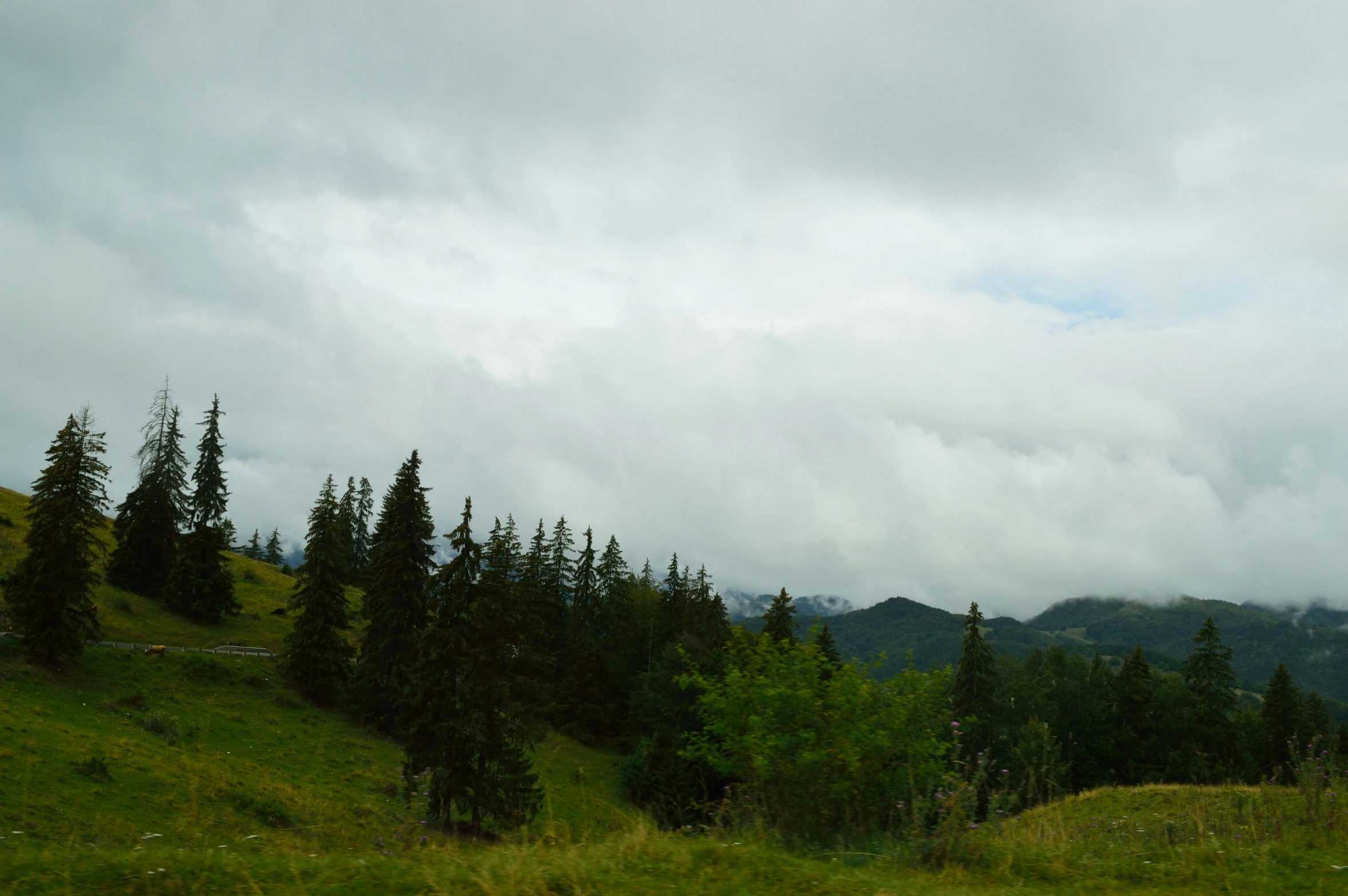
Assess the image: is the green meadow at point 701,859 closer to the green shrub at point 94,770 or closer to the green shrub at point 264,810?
the green shrub at point 264,810

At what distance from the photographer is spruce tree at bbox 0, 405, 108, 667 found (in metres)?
38.1

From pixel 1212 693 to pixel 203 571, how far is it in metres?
83.7

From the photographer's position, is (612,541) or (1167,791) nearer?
(1167,791)

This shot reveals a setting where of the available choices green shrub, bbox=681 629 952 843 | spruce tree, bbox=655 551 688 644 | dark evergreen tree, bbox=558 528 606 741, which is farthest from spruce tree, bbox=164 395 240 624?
green shrub, bbox=681 629 952 843

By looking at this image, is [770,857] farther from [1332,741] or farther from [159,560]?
[159,560]

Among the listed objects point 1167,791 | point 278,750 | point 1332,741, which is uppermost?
point 1332,741

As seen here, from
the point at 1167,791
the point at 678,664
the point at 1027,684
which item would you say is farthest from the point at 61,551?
the point at 1027,684

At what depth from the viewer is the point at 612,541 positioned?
83062 millimetres

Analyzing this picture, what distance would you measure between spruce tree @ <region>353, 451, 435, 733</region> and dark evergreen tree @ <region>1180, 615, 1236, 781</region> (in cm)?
6594

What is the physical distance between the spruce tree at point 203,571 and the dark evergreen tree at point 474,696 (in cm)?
3373

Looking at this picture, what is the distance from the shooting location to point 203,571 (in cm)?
5434

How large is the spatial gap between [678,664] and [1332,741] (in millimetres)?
53442

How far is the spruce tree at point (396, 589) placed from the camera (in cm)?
4481

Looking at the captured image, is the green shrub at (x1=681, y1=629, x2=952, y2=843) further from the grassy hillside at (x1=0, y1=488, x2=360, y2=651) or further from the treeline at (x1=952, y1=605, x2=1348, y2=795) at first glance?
the treeline at (x1=952, y1=605, x2=1348, y2=795)
